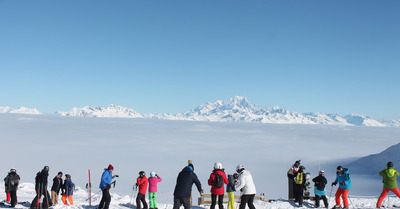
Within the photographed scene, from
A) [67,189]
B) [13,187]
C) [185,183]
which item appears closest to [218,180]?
[185,183]

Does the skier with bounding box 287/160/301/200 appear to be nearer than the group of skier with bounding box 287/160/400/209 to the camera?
No

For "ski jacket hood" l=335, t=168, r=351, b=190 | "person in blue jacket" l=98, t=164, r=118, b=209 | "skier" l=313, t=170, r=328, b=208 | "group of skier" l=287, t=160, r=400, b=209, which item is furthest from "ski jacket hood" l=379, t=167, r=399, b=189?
"person in blue jacket" l=98, t=164, r=118, b=209

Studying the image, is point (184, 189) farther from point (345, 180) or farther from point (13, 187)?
point (13, 187)

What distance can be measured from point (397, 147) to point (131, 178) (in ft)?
117

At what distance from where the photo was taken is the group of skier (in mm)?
10031

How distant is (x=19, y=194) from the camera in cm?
1744

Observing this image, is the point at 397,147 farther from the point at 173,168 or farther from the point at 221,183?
the point at 221,183

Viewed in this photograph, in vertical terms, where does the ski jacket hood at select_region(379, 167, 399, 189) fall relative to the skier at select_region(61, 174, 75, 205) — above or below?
above

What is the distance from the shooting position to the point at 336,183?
33.6ft

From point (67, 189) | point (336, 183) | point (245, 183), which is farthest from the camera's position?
point (67, 189)

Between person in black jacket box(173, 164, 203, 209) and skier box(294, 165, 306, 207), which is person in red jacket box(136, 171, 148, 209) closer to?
person in black jacket box(173, 164, 203, 209)

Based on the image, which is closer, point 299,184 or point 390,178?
point 390,178

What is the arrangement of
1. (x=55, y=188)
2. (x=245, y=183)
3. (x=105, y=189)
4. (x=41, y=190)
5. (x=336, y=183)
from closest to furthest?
(x=245, y=183), (x=105, y=189), (x=41, y=190), (x=336, y=183), (x=55, y=188)

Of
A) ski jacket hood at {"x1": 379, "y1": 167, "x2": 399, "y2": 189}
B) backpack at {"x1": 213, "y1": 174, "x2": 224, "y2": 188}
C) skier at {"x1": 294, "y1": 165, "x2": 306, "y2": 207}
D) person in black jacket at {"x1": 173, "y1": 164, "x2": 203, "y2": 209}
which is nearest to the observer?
person in black jacket at {"x1": 173, "y1": 164, "x2": 203, "y2": 209}
